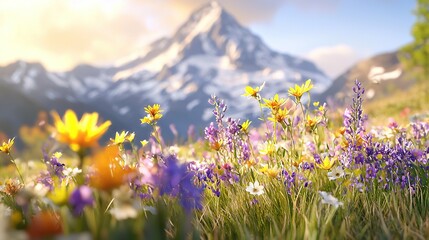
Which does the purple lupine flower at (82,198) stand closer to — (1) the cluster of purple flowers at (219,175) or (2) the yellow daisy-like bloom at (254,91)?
(1) the cluster of purple flowers at (219,175)

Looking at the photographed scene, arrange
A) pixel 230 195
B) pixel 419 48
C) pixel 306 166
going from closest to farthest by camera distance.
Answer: pixel 230 195 → pixel 306 166 → pixel 419 48

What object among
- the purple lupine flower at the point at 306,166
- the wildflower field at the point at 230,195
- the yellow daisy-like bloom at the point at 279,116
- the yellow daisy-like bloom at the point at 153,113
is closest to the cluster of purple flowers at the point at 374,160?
the wildflower field at the point at 230,195

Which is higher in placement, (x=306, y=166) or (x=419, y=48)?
(x=419, y=48)

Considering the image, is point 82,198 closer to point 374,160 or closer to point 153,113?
point 153,113

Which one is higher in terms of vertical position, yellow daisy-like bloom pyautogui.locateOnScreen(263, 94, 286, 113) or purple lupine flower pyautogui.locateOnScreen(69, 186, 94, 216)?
yellow daisy-like bloom pyautogui.locateOnScreen(263, 94, 286, 113)

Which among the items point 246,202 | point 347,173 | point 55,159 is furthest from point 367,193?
point 55,159

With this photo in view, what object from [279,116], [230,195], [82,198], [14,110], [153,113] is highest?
[14,110]

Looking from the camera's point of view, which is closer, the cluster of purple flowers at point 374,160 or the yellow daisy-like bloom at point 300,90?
the cluster of purple flowers at point 374,160

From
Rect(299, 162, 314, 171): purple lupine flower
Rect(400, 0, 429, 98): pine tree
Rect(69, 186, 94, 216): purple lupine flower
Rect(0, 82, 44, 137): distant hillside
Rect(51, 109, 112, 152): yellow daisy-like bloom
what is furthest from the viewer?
Rect(0, 82, 44, 137): distant hillside

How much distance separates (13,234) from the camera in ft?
3.86

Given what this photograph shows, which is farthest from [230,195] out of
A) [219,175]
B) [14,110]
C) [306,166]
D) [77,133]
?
[14,110]

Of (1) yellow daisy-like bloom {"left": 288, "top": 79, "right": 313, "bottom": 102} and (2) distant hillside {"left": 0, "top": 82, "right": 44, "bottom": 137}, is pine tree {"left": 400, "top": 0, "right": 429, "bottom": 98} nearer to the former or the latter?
(1) yellow daisy-like bloom {"left": 288, "top": 79, "right": 313, "bottom": 102}

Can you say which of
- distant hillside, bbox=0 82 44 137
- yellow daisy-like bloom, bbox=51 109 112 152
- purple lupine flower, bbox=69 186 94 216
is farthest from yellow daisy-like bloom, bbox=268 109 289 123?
distant hillside, bbox=0 82 44 137

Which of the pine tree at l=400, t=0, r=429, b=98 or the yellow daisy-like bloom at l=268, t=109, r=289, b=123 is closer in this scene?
the yellow daisy-like bloom at l=268, t=109, r=289, b=123
